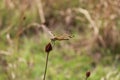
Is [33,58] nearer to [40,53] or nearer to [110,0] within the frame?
[40,53]

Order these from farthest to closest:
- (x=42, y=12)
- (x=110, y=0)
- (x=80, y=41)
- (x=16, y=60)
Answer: (x=42, y=12)
(x=80, y=41)
(x=110, y=0)
(x=16, y=60)

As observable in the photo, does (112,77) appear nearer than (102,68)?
Yes

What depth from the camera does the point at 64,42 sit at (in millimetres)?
3064

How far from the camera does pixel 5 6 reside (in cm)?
328

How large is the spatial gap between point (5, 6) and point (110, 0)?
886 millimetres

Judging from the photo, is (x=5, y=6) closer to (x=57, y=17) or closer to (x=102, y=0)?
(x=57, y=17)

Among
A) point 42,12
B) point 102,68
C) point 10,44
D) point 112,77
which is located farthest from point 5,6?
point 112,77

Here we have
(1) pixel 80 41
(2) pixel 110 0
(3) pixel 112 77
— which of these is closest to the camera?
(3) pixel 112 77

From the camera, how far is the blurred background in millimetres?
2625

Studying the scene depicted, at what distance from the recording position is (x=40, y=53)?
290cm

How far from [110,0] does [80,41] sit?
0.40 meters

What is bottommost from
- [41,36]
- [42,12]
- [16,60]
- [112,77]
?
[112,77]

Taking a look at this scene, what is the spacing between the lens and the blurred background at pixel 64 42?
2.62 meters

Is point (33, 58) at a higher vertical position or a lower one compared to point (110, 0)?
lower
